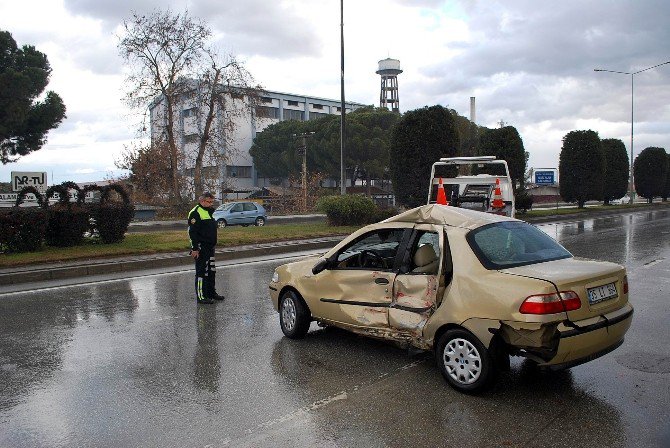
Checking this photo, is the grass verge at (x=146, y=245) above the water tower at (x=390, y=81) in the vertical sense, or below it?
below

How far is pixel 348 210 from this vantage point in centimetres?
2353

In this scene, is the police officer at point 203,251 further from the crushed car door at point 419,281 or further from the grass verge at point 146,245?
the grass verge at point 146,245

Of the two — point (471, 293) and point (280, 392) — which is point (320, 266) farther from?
point (471, 293)

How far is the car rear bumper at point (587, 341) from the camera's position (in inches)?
179

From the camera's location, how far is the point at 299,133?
7462 centimetres

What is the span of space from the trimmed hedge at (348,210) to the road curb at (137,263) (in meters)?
5.10

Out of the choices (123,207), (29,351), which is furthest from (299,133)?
(29,351)

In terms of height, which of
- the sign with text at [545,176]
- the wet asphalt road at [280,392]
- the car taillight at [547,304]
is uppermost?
the sign with text at [545,176]

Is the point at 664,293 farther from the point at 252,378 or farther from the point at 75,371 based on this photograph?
the point at 75,371

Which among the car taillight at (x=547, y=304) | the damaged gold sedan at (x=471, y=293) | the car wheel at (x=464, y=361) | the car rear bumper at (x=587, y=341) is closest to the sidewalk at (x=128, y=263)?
the damaged gold sedan at (x=471, y=293)

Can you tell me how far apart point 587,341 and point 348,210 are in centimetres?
1900

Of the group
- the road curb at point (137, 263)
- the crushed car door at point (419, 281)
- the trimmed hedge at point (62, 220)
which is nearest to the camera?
the crushed car door at point (419, 281)

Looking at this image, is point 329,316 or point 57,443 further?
point 329,316

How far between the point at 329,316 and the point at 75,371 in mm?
2602
